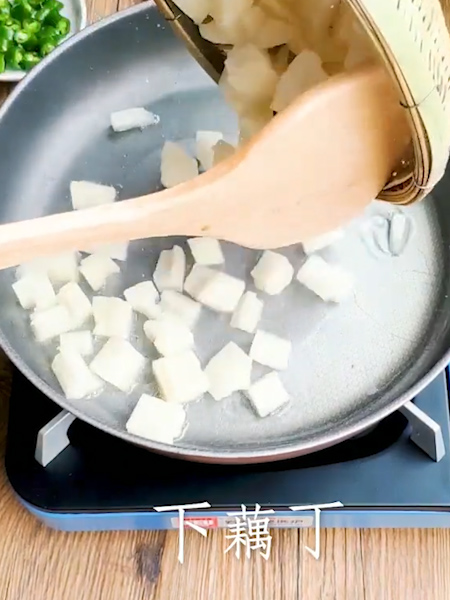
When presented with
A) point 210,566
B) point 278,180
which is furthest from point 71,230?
point 210,566

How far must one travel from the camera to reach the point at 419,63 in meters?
0.43

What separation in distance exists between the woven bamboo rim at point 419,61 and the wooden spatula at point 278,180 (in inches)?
1.4

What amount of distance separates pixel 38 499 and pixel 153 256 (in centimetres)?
27

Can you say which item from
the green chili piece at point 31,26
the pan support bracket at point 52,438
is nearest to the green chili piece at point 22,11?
the green chili piece at point 31,26

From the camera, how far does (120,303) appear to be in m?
0.76

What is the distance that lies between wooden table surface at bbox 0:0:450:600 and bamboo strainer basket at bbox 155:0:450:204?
37 cm

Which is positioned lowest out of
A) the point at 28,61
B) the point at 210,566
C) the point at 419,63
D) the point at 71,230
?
the point at 210,566

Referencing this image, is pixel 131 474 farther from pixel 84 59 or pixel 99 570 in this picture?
pixel 84 59

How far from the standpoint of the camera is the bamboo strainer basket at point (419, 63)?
0.41 meters

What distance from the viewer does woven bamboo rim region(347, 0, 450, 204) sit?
1.34 feet

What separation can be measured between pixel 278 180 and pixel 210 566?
0.39m

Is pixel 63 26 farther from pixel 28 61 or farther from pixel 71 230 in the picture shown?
pixel 71 230

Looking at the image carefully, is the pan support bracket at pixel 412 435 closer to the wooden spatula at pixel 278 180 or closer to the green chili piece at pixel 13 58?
the wooden spatula at pixel 278 180

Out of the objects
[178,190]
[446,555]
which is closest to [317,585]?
[446,555]
